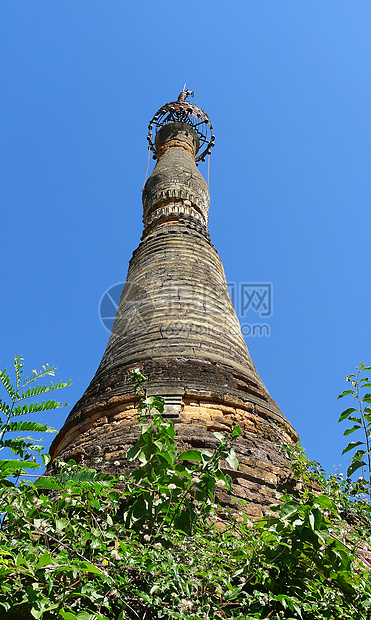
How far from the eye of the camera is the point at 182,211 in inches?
297

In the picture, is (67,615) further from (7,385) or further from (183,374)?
(183,374)

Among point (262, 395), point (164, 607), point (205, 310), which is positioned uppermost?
point (205, 310)

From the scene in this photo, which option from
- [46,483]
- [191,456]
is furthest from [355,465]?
[46,483]

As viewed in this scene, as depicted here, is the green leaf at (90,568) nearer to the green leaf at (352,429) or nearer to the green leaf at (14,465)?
the green leaf at (14,465)

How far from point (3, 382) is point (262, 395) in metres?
2.57

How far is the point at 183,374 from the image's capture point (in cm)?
423

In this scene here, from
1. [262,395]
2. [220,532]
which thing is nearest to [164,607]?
[220,532]

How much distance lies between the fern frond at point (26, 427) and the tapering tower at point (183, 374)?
2.47 ft

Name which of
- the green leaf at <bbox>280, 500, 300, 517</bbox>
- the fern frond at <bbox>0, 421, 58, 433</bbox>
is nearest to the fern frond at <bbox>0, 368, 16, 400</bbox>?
the fern frond at <bbox>0, 421, 58, 433</bbox>

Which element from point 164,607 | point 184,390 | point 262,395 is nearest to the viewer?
point 164,607

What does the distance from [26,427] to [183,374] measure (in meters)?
1.91

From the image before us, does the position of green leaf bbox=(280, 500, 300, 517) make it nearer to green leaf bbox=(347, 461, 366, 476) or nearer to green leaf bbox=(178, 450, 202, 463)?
green leaf bbox=(178, 450, 202, 463)

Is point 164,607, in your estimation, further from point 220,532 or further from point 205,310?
point 205,310

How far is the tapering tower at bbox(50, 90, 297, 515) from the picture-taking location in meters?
A: 3.72
